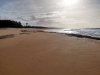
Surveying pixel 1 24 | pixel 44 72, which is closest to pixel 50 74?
pixel 44 72

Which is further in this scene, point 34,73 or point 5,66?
point 5,66

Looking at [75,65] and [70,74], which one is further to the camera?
[75,65]

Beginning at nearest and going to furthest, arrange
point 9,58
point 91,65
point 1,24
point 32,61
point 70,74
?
point 70,74
point 91,65
point 32,61
point 9,58
point 1,24

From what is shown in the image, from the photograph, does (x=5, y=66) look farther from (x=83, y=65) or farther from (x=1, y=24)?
(x=1, y=24)

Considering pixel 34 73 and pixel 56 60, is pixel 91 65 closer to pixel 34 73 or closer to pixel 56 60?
pixel 56 60

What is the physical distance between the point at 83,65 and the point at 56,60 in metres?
0.85

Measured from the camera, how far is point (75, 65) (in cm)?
455

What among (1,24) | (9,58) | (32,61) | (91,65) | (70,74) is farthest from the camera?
(1,24)

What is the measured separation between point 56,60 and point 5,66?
1.40 m

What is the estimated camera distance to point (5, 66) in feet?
15.1

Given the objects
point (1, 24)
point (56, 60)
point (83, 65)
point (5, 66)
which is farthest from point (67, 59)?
point (1, 24)

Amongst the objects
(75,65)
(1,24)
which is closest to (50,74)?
(75,65)

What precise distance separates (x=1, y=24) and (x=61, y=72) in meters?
30.2

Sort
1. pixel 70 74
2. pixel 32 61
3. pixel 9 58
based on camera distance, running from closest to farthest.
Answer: pixel 70 74 → pixel 32 61 → pixel 9 58
